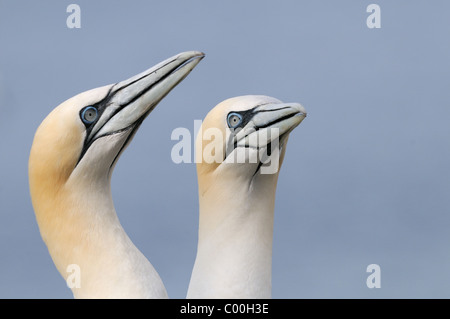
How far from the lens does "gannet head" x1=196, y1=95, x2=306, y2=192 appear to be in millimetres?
13344

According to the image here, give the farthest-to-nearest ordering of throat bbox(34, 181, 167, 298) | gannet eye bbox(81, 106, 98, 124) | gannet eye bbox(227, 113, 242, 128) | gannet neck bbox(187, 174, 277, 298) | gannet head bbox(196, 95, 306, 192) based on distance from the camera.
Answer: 1. gannet eye bbox(227, 113, 242, 128)
2. gannet head bbox(196, 95, 306, 192)
3. gannet neck bbox(187, 174, 277, 298)
4. gannet eye bbox(81, 106, 98, 124)
5. throat bbox(34, 181, 167, 298)

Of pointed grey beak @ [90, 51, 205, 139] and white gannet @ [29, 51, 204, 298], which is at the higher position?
pointed grey beak @ [90, 51, 205, 139]

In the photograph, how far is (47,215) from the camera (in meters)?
12.0

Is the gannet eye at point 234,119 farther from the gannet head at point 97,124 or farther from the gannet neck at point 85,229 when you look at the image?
the gannet neck at point 85,229

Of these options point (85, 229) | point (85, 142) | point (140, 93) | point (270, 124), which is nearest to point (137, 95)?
point (140, 93)


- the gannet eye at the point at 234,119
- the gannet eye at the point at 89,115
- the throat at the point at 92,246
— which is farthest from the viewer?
the gannet eye at the point at 234,119

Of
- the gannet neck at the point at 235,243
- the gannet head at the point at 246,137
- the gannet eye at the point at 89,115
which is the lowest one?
the gannet neck at the point at 235,243

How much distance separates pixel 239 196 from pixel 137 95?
82.1 inches

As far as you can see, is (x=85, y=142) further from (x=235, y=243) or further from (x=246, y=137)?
(x=235, y=243)

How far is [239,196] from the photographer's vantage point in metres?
13.5

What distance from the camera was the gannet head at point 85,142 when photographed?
39.0 feet

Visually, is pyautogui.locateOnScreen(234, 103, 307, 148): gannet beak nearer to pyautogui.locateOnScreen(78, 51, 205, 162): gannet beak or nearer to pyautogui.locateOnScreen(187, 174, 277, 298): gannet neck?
pyautogui.locateOnScreen(187, 174, 277, 298): gannet neck

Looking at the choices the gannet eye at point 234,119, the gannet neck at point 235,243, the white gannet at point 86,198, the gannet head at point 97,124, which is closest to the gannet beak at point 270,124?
the gannet eye at point 234,119

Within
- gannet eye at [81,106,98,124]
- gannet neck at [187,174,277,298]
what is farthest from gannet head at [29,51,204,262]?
gannet neck at [187,174,277,298]
